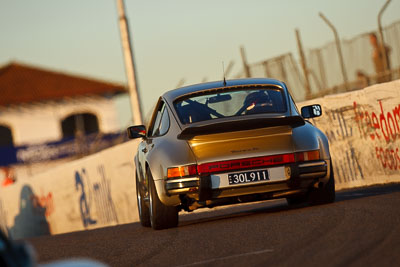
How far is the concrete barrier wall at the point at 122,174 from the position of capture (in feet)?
45.5

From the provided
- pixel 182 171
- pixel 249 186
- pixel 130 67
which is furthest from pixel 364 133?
pixel 130 67

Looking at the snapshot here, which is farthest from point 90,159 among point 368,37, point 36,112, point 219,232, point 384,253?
point 36,112

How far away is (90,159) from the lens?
1900 centimetres

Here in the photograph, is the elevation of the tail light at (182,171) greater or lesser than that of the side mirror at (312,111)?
lesser

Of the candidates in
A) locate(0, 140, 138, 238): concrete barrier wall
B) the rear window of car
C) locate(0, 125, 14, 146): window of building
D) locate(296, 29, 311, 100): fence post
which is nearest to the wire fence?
locate(296, 29, 311, 100): fence post

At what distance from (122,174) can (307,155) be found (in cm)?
832

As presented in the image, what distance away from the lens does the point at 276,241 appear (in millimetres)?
7414

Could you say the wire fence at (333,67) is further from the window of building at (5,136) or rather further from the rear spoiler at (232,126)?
the window of building at (5,136)

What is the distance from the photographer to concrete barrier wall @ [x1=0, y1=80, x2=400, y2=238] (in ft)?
45.5

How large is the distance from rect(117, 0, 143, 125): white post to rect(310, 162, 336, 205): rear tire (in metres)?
14.7

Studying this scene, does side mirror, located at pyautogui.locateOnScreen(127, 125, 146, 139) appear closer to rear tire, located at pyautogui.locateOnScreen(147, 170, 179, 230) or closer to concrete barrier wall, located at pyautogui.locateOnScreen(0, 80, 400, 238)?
rear tire, located at pyautogui.locateOnScreen(147, 170, 179, 230)

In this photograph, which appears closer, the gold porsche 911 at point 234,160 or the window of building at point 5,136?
the gold porsche 911 at point 234,160

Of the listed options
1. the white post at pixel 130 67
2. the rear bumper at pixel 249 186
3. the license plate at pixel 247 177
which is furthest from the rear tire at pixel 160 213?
the white post at pixel 130 67

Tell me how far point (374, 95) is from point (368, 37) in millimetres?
2432
